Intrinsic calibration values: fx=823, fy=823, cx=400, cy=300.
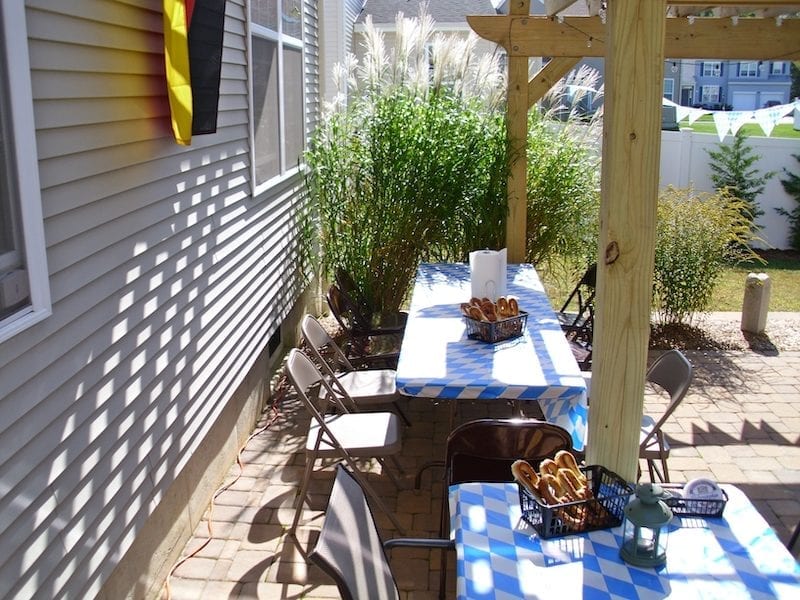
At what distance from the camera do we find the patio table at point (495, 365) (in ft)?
12.3

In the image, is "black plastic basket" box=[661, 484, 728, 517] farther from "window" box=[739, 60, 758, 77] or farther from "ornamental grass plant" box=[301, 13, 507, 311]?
"window" box=[739, 60, 758, 77]

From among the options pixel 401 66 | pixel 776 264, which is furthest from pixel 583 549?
pixel 776 264

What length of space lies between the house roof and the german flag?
13.6 meters

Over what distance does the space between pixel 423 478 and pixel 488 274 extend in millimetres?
1219

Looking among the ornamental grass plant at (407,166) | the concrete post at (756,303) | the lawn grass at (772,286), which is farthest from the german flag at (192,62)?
the lawn grass at (772,286)

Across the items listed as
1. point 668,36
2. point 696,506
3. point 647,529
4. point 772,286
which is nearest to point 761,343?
point 668,36

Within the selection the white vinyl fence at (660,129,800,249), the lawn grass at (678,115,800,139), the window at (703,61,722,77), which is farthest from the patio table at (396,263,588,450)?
the window at (703,61,722,77)

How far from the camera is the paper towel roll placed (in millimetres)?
4734

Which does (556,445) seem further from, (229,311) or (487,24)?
(487,24)

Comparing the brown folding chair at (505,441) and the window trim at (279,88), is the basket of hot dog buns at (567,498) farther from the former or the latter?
the window trim at (279,88)

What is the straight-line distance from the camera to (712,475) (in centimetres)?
459

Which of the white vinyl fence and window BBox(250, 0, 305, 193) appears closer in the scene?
window BBox(250, 0, 305, 193)

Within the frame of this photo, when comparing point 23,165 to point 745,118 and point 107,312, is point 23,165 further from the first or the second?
point 745,118

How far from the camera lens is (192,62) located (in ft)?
11.3
